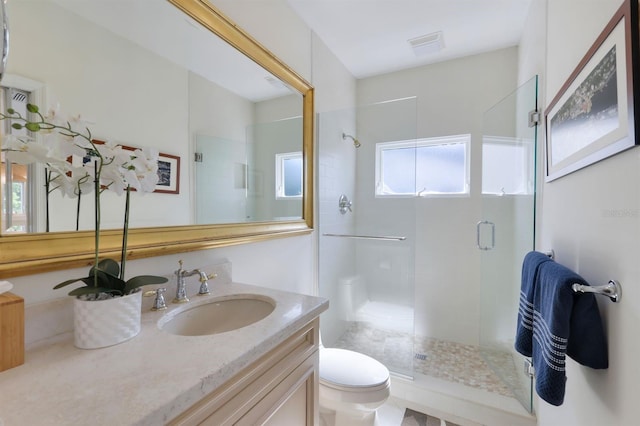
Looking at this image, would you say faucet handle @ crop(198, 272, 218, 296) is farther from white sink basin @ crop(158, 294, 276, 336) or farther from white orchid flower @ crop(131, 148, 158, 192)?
white orchid flower @ crop(131, 148, 158, 192)

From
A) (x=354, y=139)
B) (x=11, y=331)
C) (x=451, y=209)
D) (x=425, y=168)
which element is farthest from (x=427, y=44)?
(x=11, y=331)

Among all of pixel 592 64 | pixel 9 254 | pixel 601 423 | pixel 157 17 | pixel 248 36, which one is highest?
pixel 248 36

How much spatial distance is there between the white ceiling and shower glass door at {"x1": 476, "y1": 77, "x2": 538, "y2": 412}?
527 mm

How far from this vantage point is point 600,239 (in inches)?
31.9

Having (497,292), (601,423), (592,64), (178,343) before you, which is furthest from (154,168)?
(497,292)

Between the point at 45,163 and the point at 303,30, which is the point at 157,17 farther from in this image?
the point at 303,30

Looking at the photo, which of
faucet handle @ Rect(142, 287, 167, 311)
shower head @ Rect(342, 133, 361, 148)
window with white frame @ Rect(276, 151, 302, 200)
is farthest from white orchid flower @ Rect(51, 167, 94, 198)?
shower head @ Rect(342, 133, 361, 148)

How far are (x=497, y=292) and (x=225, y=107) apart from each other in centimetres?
228

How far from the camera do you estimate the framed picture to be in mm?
→ 633

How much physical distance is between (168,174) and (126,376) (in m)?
0.72

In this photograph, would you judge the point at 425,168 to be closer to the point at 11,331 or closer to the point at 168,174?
the point at 168,174

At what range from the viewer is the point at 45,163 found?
71 cm

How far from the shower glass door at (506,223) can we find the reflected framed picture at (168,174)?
6.39ft

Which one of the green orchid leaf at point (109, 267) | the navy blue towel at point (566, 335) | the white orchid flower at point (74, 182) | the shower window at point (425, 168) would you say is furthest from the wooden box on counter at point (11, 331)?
the shower window at point (425, 168)
